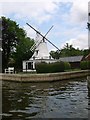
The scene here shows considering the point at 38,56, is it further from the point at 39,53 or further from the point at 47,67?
the point at 47,67

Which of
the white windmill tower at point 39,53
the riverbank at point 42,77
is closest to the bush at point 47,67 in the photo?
the riverbank at point 42,77

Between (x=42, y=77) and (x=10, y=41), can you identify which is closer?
(x=42, y=77)

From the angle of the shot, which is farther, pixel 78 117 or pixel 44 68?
pixel 44 68

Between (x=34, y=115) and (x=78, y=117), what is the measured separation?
1984 mm

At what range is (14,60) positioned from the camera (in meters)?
57.4

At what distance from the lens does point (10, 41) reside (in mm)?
55656

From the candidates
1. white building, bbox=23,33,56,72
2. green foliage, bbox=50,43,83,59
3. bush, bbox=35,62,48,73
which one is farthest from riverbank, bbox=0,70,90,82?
green foliage, bbox=50,43,83,59

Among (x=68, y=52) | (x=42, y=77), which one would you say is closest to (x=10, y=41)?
(x=42, y=77)

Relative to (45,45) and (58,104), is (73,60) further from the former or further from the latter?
(58,104)

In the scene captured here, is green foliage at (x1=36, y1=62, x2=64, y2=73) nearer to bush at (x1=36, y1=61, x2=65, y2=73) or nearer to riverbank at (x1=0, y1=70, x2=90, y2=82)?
bush at (x1=36, y1=61, x2=65, y2=73)

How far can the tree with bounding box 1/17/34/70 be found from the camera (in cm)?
Result: 5516

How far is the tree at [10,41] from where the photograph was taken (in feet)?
181

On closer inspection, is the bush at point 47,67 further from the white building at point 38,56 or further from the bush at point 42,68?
the white building at point 38,56

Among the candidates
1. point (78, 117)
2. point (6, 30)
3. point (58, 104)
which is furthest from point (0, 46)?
Result: point (78, 117)
